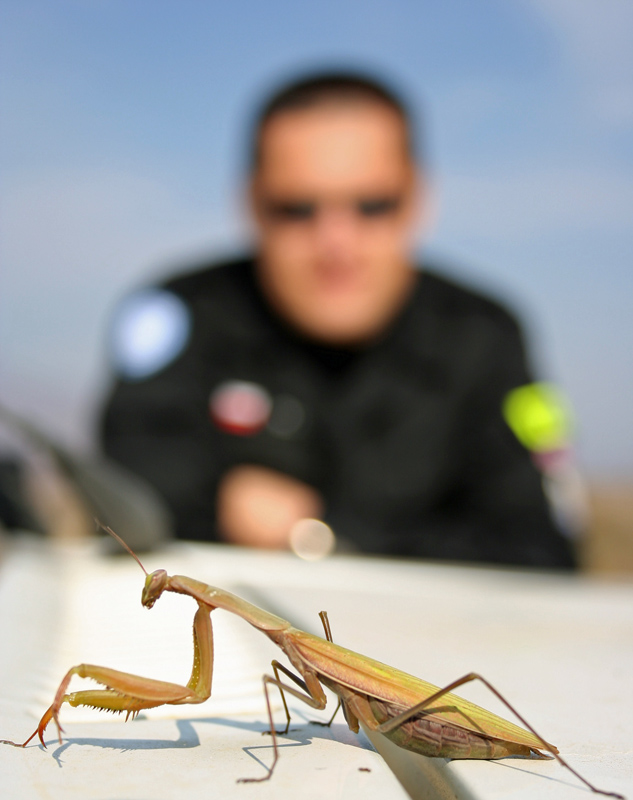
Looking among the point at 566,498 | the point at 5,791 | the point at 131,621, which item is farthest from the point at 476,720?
the point at 566,498

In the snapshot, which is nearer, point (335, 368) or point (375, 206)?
point (375, 206)

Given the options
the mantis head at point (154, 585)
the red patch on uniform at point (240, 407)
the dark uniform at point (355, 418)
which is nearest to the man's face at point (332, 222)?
the dark uniform at point (355, 418)

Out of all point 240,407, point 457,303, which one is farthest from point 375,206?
point 240,407

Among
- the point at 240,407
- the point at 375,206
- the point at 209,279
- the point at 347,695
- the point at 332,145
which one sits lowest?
the point at 240,407

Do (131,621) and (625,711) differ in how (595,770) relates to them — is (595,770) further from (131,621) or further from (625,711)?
(131,621)

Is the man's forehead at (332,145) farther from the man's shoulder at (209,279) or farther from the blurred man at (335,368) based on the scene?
the man's shoulder at (209,279)

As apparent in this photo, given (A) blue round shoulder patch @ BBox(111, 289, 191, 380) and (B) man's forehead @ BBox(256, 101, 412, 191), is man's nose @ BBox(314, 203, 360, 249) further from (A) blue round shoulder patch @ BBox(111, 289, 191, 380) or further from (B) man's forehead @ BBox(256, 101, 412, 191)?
(A) blue round shoulder patch @ BBox(111, 289, 191, 380)

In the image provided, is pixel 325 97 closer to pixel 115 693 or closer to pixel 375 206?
pixel 375 206
